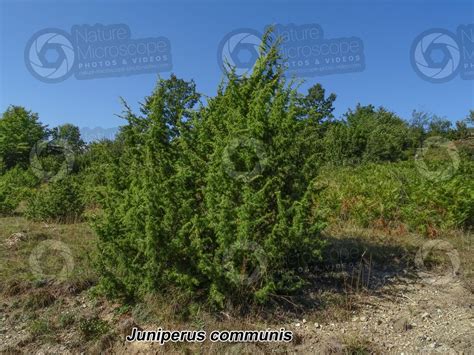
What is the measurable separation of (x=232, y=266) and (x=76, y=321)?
5.80 ft

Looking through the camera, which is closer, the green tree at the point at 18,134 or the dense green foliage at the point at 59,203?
the dense green foliage at the point at 59,203

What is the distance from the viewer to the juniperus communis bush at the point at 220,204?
11.2 ft

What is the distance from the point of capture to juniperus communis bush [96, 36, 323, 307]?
3404mm

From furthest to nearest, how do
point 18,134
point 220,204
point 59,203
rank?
point 18,134 → point 59,203 → point 220,204

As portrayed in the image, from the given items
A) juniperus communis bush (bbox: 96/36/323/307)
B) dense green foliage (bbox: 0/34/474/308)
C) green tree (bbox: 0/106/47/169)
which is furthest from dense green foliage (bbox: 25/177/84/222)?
green tree (bbox: 0/106/47/169)

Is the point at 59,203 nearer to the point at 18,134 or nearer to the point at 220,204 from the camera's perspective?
the point at 220,204

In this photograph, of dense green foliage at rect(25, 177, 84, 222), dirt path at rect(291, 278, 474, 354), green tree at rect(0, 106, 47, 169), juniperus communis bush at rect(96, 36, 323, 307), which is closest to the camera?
dirt path at rect(291, 278, 474, 354)

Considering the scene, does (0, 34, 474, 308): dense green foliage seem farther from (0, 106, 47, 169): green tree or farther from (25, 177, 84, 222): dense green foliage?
(0, 106, 47, 169): green tree

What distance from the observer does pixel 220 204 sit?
3348 millimetres

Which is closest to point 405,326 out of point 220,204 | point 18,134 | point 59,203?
point 220,204

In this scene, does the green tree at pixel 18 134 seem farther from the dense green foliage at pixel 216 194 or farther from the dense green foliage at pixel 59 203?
the dense green foliage at pixel 216 194

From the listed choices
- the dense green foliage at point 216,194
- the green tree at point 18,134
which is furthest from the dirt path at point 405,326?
the green tree at point 18,134

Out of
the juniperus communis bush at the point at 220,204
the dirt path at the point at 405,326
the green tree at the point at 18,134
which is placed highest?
the green tree at the point at 18,134

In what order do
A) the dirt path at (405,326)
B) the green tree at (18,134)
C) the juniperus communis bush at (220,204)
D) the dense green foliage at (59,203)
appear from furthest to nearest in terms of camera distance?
1. the green tree at (18,134)
2. the dense green foliage at (59,203)
3. the juniperus communis bush at (220,204)
4. the dirt path at (405,326)
